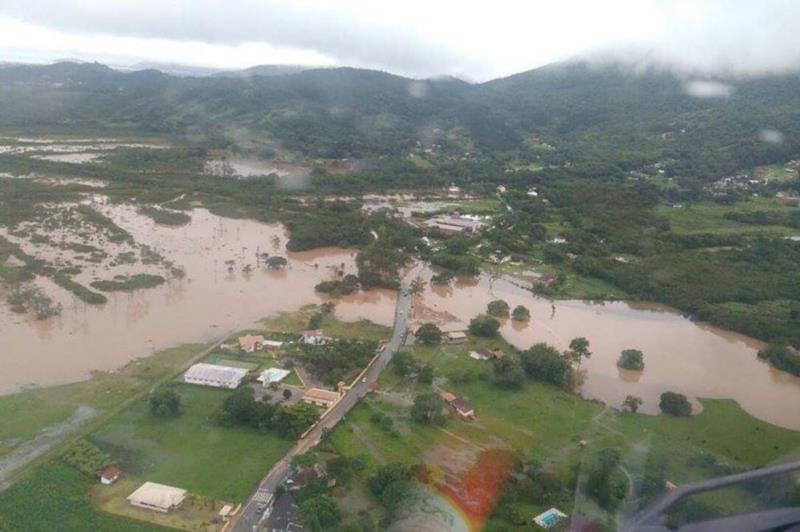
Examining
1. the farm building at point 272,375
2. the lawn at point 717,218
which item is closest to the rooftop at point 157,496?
the farm building at point 272,375

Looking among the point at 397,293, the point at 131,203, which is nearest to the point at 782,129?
the point at 397,293

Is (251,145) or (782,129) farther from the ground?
(782,129)

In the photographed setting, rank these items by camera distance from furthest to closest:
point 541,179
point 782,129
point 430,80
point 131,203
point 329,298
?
point 430,80
point 782,129
point 541,179
point 131,203
point 329,298

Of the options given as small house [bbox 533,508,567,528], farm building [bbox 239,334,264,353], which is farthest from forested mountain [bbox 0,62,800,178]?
small house [bbox 533,508,567,528]

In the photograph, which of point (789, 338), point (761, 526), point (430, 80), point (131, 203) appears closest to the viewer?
point (761, 526)

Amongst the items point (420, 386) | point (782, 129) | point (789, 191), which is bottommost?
point (420, 386)

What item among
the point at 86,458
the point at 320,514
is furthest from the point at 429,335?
the point at 86,458

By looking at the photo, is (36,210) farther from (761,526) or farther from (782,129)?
(782,129)

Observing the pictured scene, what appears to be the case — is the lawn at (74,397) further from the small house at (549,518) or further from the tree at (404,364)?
the small house at (549,518)

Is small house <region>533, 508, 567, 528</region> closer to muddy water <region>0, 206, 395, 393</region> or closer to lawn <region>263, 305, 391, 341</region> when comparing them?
lawn <region>263, 305, 391, 341</region>
